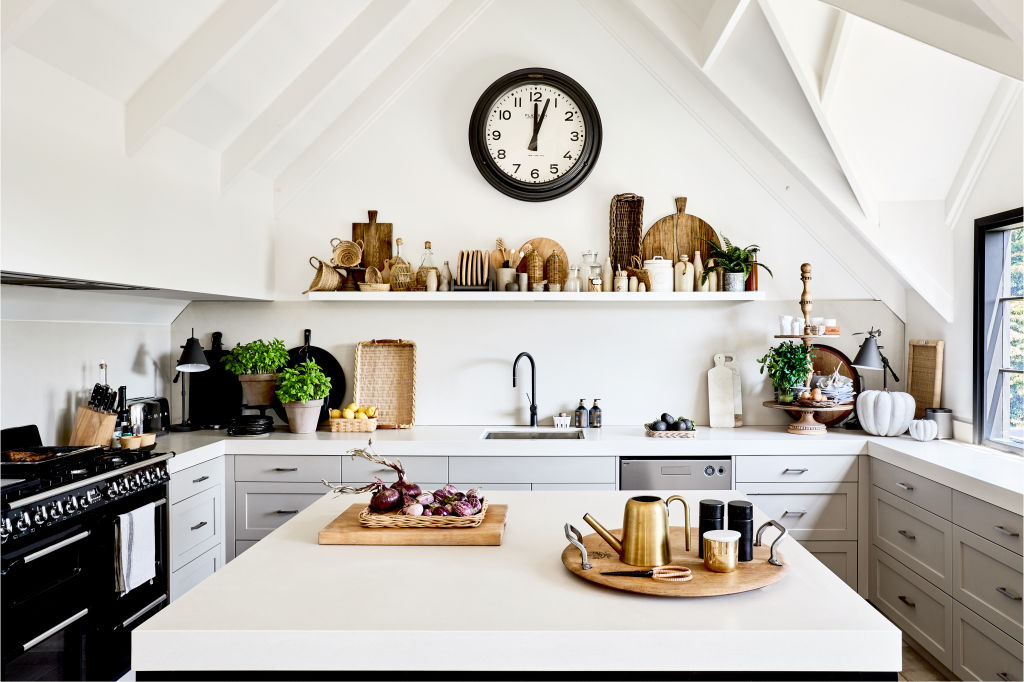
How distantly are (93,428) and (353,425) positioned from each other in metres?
1.29

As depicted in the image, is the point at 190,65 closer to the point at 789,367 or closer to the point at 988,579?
the point at 789,367

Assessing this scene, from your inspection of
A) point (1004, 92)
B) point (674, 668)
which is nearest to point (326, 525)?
point (674, 668)

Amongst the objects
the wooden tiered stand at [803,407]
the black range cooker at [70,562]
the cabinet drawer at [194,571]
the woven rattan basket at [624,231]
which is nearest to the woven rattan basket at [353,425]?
the cabinet drawer at [194,571]

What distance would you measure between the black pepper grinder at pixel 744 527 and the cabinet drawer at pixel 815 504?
207cm

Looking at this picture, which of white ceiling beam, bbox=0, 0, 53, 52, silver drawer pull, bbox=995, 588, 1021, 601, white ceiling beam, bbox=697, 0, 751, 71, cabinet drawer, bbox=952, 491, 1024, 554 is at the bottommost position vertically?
silver drawer pull, bbox=995, 588, 1021, 601

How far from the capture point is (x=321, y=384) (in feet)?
13.3

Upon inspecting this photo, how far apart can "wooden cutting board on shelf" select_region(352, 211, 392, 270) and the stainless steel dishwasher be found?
6.23 feet

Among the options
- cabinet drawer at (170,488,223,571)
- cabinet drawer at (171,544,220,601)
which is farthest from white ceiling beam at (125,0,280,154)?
cabinet drawer at (171,544,220,601)

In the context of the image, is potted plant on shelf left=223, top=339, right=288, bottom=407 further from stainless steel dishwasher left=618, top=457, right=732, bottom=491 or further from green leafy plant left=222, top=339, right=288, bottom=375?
stainless steel dishwasher left=618, top=457, right=732, bottom=491

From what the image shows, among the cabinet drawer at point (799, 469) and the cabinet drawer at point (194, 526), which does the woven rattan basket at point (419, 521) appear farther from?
the cabinet drawer at point (799, 469)

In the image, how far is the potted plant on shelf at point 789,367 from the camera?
396cm

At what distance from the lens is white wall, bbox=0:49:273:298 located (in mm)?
2387

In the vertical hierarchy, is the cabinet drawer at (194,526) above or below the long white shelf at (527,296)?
below

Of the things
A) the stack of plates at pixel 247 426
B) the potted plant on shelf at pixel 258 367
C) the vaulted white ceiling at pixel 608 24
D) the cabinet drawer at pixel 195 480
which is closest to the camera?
the vaulted white ceiling at pixel 608 24
